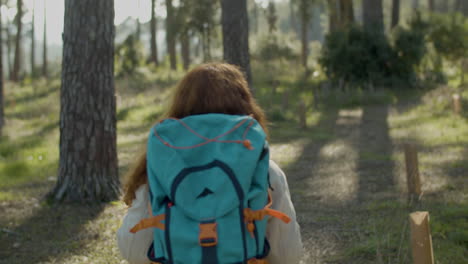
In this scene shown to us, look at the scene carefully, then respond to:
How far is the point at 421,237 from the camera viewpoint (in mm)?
2623

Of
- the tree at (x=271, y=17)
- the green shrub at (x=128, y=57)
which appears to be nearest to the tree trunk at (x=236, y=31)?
the green shrub at (x=128, y=57)

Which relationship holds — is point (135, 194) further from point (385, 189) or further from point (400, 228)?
point (385, 189)

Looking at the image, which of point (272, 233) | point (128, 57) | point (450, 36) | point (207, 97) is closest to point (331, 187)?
point (272, 233)

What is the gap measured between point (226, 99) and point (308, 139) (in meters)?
8.67

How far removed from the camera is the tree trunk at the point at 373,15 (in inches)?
758

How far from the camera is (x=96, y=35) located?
5.54 metres

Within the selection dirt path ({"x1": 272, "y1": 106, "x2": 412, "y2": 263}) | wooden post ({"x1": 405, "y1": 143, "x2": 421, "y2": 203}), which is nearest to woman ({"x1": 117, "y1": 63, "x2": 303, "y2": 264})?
dirt path ({"x1": 272, "y1": 106, "x2": 412, "y2": 263})

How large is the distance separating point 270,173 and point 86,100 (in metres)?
3.73

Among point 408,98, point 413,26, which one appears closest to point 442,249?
point 408,98

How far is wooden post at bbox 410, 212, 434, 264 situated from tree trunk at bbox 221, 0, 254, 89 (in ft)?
26.7

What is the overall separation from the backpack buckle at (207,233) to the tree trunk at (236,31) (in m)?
8.85

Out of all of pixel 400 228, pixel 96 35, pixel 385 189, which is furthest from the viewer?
pixel 385 189

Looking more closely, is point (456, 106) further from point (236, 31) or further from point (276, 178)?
point (276, 178)

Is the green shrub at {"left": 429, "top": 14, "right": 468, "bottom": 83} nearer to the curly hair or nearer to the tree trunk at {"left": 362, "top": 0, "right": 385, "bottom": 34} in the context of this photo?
the tree trunk at {"left": 362, "top": 0, "right": 385, "bottom": 34}
